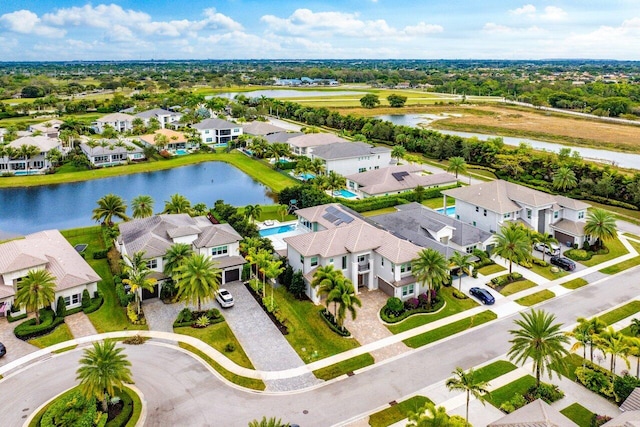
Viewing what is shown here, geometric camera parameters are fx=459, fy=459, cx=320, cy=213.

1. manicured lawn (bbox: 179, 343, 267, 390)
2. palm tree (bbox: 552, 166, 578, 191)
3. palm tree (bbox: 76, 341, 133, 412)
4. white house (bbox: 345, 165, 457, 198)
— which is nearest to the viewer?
palm tree (bbox: 76, 341, 133, 412)

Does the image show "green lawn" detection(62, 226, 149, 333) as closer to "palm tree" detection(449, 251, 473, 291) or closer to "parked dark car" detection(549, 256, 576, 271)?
"palm tree" detection(449, 251, 473, 291)

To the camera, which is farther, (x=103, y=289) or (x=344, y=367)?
(x=103, y=289)

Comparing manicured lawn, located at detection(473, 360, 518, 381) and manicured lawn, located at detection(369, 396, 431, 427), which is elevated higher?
manicured lawn, located at detection(473, 360, 518, 381)

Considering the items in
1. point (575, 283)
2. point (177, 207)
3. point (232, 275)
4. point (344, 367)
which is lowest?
point (344, 367)

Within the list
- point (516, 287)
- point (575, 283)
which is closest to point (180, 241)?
point (516, 287)

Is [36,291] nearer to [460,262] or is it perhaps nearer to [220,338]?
[220,338]

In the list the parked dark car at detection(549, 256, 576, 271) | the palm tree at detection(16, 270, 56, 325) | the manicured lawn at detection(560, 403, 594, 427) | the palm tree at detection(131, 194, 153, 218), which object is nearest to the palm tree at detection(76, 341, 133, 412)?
the palm tree at detection(16, 270, 56, 325)
